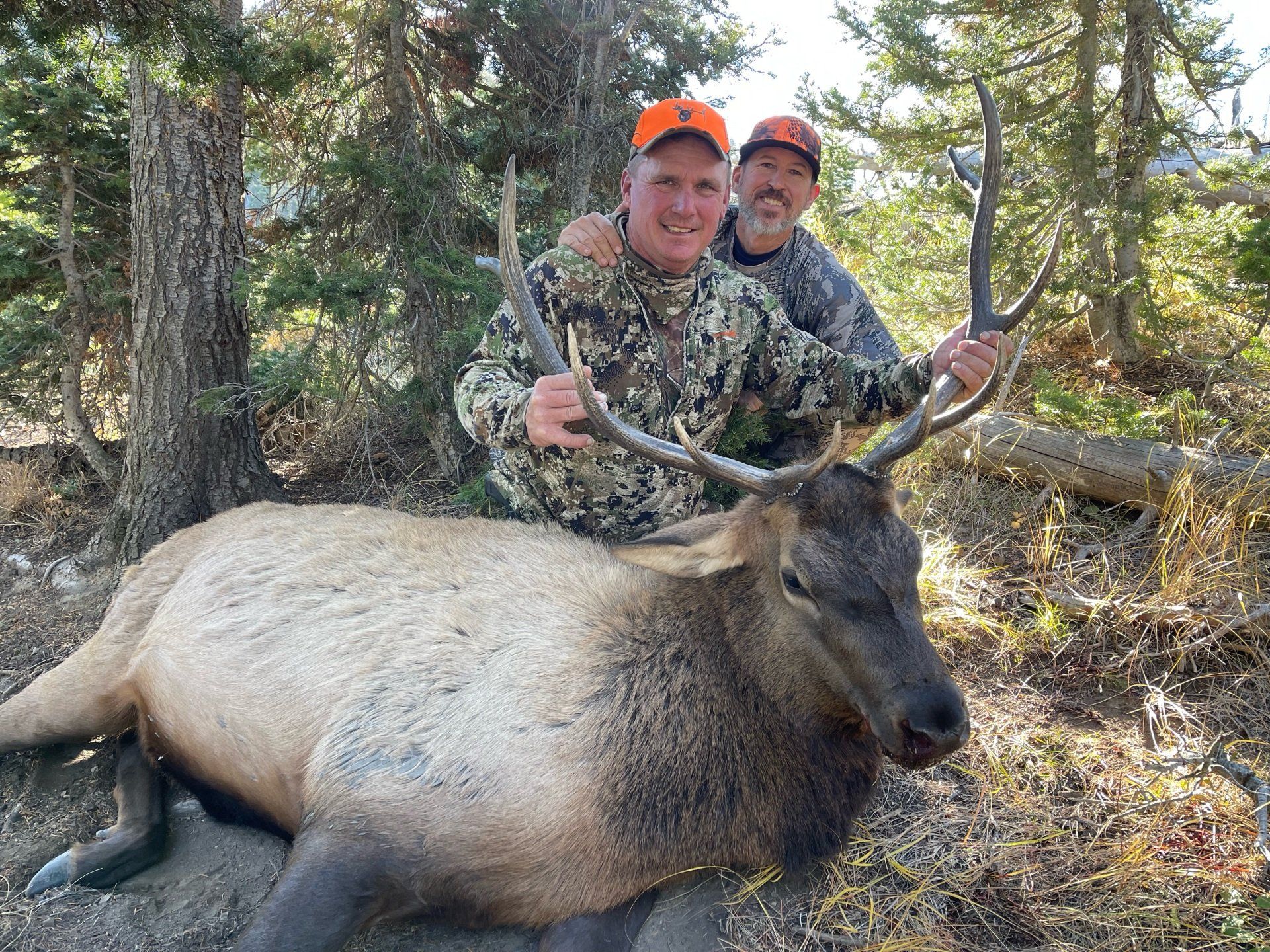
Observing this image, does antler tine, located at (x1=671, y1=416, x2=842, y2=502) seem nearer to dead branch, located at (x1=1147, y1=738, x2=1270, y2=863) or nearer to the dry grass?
dead branch, located at (x1=1147, y1=738, x2=1270, y2=863)

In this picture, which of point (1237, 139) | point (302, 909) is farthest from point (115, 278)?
point (1237, 139)

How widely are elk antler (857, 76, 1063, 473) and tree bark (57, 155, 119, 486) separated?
6.59 meters

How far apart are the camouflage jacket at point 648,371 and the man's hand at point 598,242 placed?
0.07 m

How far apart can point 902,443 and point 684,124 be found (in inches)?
85.5

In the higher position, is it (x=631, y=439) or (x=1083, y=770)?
(x=631, y=439)

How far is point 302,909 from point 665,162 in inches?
147

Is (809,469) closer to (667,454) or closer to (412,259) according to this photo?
(667,454)

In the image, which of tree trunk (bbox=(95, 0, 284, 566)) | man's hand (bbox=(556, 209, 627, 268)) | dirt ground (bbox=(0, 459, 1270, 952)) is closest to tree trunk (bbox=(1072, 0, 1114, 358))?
dirt ground (bbox=(0, 459, 1270, 952))

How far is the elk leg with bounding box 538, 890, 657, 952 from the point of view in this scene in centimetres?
261

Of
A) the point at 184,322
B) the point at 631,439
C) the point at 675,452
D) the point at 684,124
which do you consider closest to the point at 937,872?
the point at 675,452

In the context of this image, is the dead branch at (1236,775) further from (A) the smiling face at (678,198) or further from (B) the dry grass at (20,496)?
(B) the dry grass at (20,496)

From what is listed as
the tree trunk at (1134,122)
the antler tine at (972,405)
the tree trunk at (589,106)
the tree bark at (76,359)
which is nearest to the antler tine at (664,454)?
Result: the antler tine at (972,405)

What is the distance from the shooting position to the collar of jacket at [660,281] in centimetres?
430

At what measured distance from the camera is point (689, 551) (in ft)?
10.1
